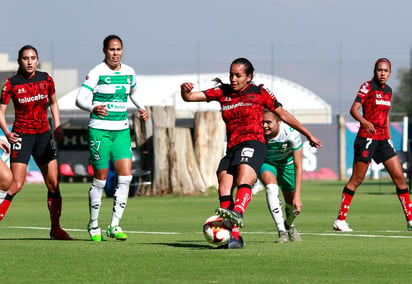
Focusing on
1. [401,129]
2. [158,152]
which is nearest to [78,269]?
[158,152]

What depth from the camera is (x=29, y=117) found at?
40.5 ft

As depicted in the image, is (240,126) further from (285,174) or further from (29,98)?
(29,98)

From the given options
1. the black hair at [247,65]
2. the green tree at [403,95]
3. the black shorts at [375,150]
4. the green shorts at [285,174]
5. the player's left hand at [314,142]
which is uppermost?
the black hair at [247,65]

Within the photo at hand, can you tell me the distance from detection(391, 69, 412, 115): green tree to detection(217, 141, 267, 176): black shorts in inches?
2810

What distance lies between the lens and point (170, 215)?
68.2ft

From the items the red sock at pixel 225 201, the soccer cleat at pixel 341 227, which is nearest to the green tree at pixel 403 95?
the soccer cleat at pixel 341 227

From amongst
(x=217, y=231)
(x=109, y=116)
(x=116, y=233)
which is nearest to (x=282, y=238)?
(x=217, y=231)

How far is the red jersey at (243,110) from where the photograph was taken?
11.1 meters

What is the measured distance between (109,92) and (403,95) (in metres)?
83.9

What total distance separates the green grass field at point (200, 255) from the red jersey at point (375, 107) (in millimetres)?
1375

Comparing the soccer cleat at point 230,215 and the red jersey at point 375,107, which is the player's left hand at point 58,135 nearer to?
the soccer cleat at point 230,215

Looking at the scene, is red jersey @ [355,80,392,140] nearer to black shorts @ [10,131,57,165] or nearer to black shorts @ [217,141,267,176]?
black shorts @ [217,141,267,176]

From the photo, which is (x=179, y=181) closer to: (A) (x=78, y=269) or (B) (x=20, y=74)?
(B) (x=20, y=74)

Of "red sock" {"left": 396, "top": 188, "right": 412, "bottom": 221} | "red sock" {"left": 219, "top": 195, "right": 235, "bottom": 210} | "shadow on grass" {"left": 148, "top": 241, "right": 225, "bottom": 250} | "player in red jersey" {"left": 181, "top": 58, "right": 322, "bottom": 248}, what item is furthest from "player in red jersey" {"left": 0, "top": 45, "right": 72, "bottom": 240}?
"red sock" {"left": 396, "top": 188, "right": 412, "bottom": 221}
